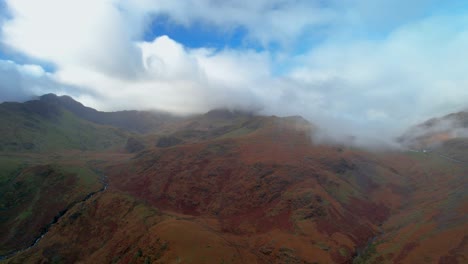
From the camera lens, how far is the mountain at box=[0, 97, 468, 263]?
9388 cm

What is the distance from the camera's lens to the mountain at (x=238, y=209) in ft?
308

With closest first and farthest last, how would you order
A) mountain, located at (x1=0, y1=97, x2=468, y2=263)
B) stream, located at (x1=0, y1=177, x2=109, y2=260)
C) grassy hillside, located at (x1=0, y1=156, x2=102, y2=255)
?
mountain, located at (x1=0, y1=97, x2=468, y2=263) < stream, located at (x1=0, y1=177, x2=109, y2=260) < grassy hillside, located at (x1=0, y1=156, x2=102, y2=255)

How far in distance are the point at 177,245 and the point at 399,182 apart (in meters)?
145

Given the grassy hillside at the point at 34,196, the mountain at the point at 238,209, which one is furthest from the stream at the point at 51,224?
the grassy hillside at the point at 34,196

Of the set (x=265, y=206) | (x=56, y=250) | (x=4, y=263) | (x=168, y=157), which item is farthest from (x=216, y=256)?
(x=168, y=157)

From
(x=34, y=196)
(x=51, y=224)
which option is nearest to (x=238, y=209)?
(x=51, y=224)

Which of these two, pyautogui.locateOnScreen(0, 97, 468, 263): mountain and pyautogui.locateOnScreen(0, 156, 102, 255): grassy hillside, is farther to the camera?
pyautogui.locateOnScreen(0, 156, 102, 255): grassy hillside

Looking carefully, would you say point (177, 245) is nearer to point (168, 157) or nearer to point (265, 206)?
point (265, 206)

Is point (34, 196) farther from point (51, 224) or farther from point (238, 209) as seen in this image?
point (238, 209)

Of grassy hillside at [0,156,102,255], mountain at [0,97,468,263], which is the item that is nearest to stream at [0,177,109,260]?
mountain at [0,97,468,263]

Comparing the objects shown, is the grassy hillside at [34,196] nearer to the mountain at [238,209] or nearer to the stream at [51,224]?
the mountain at [238,209]

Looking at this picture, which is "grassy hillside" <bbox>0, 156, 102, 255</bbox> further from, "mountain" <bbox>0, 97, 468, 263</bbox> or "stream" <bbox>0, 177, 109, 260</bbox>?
"stream" <bbox>0, 177, 109, 260</bbox>

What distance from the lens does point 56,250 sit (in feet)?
361

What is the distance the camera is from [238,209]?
12712cm
